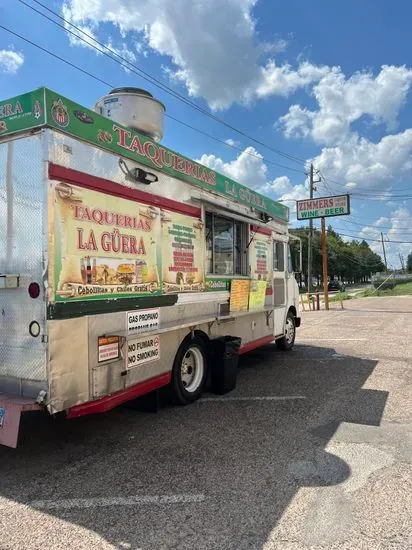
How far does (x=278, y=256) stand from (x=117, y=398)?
17.6 ft

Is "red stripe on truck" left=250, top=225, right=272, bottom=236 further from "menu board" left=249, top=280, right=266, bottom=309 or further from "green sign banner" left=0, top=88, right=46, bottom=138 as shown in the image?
"green sign banner" left=0, top=88, right=46, bottom=138

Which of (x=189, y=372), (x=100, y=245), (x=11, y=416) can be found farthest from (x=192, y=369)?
(x=11, y=416)

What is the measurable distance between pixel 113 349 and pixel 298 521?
2.24 metres

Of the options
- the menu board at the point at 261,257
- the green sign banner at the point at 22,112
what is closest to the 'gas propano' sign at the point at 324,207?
the menu board at the point at 261,257

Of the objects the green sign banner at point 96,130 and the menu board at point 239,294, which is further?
the menu board at point 239,294

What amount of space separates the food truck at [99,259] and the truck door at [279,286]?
2560mm

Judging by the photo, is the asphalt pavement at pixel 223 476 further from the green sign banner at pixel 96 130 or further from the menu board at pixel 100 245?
the green sign banner at pixel 96 130

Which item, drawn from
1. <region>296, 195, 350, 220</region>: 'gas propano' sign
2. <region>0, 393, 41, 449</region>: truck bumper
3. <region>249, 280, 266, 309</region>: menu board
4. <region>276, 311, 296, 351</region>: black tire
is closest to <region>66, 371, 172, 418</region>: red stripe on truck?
<region>0, 393, 41, 449</region>: truck bumper

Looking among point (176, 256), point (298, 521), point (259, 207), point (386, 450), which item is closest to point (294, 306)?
point (259, 207)

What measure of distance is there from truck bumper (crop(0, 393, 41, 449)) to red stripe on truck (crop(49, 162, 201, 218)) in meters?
1.90

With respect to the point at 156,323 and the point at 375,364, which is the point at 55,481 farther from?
the point at 375,364

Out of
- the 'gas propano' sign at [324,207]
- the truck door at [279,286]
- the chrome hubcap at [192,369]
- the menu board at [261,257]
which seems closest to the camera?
the chrome hubcap at [192,369]

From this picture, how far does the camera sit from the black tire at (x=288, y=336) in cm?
957

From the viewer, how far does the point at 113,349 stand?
441 centimetres
